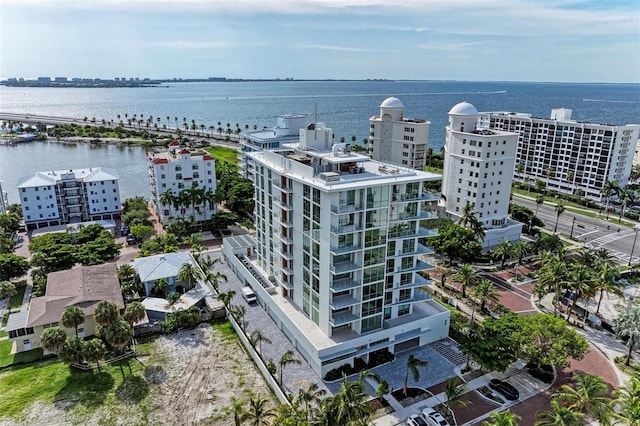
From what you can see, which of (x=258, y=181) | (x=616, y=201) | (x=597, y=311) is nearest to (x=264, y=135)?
(x=258, y=181)

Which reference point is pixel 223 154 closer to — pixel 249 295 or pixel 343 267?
pixel 249 295

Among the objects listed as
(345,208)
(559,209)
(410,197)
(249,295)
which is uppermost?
(410,197)

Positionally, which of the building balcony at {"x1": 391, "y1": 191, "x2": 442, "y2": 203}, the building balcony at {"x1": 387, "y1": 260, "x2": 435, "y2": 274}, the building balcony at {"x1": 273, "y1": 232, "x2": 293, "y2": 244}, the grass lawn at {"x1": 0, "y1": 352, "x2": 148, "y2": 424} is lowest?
the grass lawn at {"x1": 0, "y1": 352, "x2": 148, "y2": 424}

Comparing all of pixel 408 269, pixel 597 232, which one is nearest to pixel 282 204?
pixel 408 269

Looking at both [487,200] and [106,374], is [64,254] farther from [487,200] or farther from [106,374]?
[487,200]

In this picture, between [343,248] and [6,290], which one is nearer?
[343,248]

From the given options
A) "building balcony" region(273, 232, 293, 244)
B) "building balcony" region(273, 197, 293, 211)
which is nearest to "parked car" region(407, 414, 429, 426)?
"building balcony" region(273, 232, 293, 244)

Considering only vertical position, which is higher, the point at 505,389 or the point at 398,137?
the point at 398,137

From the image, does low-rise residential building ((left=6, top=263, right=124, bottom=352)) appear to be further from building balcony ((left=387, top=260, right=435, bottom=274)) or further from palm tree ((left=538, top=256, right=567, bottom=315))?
palm tree ((left=538, top=256, right=567, bottom=315))
